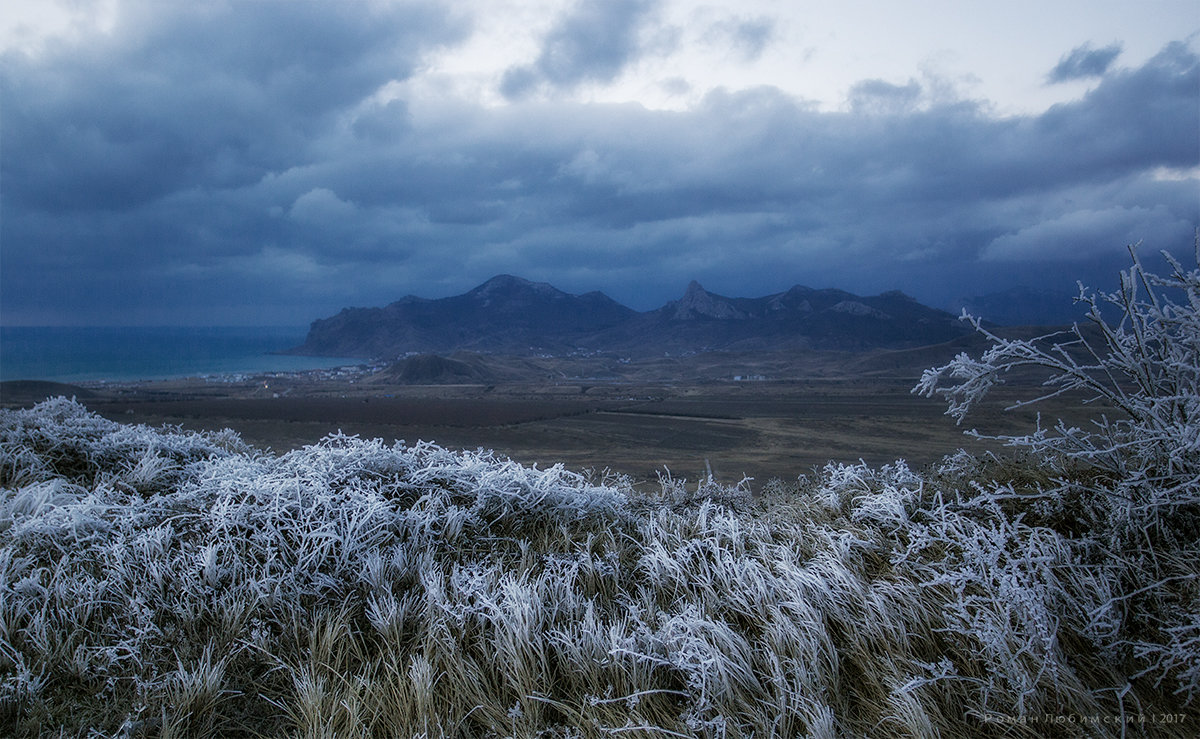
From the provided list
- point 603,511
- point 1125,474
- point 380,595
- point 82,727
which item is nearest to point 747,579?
point 603,511

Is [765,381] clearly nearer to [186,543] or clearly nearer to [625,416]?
[625,416]

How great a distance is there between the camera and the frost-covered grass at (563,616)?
8.34 feet

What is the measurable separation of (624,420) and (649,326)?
107560 millimetres

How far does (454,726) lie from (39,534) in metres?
3.21

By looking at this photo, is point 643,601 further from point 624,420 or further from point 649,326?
point 649,326

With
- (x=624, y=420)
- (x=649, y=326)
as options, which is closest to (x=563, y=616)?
(x=624, y=420)

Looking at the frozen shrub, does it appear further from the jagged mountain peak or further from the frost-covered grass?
the jagged mountain peak

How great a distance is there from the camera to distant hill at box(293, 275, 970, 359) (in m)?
116

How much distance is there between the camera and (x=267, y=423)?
2520 cm

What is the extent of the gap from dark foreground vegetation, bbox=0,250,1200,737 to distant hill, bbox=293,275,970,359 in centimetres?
10407

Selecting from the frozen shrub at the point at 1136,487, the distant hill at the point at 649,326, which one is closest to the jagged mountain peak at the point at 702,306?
the distant hill at the point at 649,326

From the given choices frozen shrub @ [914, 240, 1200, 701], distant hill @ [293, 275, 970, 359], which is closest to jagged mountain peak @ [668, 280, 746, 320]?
distant hill @ [293, 275, 970, 359]

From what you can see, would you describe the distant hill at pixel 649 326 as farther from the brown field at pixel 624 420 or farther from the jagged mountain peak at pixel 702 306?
the brown field at pixel 624 420

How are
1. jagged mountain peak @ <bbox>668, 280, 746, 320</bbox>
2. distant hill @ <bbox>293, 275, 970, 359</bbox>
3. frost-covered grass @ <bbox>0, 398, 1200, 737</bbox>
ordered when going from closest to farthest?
frost-covered grass @ <bbox>0, 398, 1200, 737</bbox> < distant hill @ <bbox>293, 275, 970, 359</bbox> < jagged mountain peak @ <bbox>668, 280, 746, 320</bbox>
